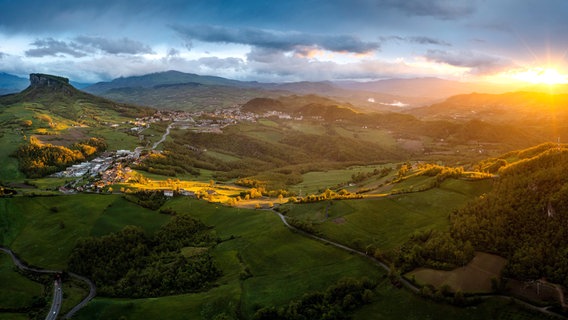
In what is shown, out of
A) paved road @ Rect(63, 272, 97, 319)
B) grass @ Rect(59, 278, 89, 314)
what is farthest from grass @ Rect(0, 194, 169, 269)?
grass @ Rect(59, 278, 89, 314)

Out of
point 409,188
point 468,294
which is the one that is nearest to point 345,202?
point 409,188

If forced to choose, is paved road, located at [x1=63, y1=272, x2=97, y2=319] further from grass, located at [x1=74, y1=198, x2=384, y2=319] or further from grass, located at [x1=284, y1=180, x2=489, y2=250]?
grass, located at [x1=284, y1=180, x2=489, y2=250]

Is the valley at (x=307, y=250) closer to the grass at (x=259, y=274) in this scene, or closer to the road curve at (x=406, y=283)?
the road curve at (x=406, y=283)

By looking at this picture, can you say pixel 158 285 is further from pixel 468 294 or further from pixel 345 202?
pixel 468 294

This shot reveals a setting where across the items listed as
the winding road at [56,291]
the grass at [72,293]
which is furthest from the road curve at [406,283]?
the grass at [72,293]

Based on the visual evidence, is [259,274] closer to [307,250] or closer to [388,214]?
[307,250]
